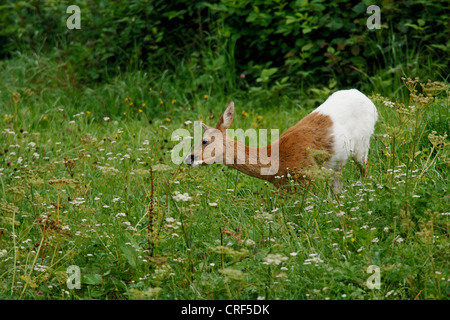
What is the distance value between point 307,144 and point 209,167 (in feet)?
3.23

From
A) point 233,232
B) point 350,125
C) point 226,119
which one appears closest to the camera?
point 233,232

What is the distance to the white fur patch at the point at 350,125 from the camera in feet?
15.5

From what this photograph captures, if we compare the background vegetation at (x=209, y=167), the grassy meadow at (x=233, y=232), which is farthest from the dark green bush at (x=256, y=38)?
the grassy meadow at (x=233, y=232)

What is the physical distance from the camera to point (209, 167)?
520 cm

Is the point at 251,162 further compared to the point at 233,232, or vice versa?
the point at 251,162

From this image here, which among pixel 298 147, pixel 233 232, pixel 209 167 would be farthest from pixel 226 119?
pixel 233 232

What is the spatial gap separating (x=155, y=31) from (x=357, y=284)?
560 centimetres

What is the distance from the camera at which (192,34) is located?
828cm

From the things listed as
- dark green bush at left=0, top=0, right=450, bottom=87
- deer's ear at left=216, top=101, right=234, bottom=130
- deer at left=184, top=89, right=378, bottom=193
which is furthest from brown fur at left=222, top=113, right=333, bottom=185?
dark green bush at left=0, top=0, right=450, bottom=87

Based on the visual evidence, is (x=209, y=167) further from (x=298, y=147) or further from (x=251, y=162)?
(x=298, y=147)

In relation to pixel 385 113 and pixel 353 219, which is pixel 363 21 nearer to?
pixel 385 113

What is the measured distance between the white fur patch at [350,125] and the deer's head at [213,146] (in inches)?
33.1

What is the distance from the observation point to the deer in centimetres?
452
